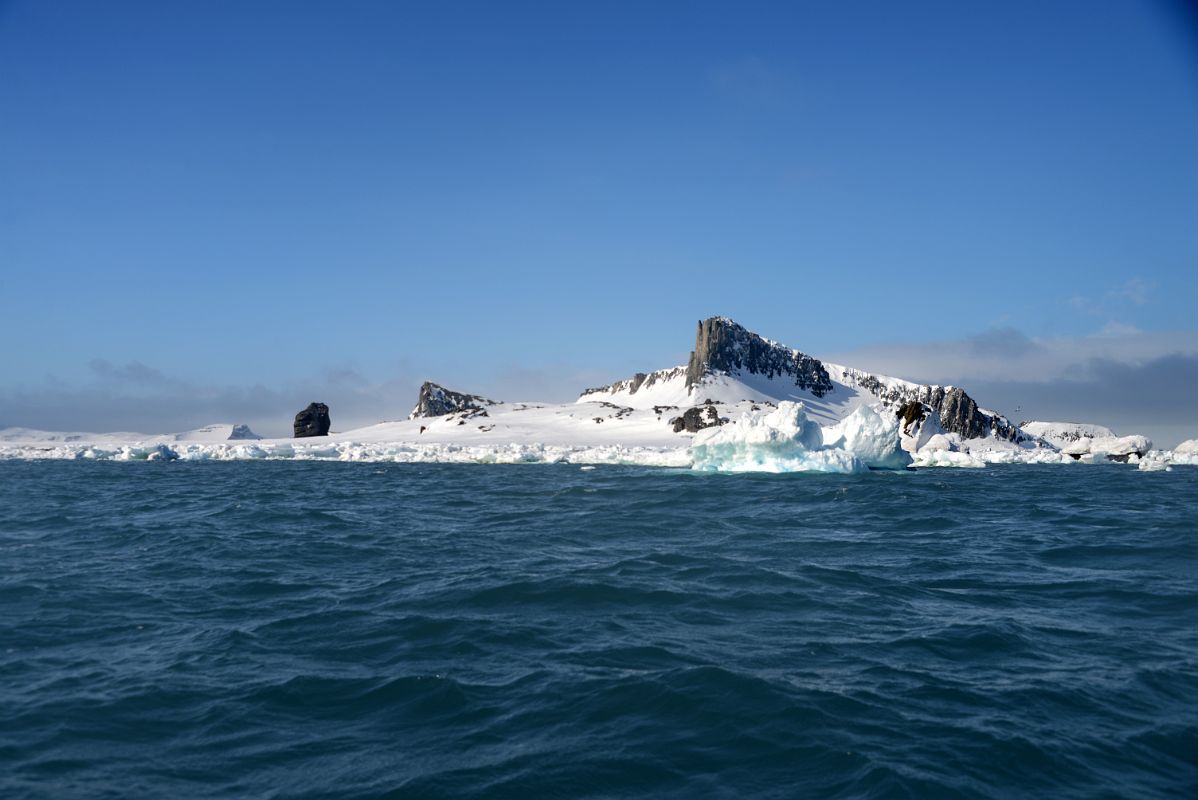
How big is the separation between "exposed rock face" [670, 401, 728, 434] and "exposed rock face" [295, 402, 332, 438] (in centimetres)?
5292

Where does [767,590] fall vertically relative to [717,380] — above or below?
below

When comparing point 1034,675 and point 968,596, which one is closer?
point 1034,675

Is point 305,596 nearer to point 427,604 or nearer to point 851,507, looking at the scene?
point 427,604

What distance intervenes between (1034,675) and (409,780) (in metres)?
7.46

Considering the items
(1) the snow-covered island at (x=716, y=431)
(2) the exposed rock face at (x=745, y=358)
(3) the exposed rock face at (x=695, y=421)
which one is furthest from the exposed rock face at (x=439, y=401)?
(3) the exposed rock face at (x=695, y=421)

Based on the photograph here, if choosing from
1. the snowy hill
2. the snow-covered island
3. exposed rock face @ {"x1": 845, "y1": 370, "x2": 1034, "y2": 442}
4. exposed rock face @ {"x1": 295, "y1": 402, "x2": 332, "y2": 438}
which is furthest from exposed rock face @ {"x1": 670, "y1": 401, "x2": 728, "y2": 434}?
exposed rock face @ {"x1": 295, "y1": 402, "x2": 332, "y2": 438}

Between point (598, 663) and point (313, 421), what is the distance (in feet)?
369

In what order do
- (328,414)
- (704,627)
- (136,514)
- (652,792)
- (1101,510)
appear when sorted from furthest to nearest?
(328,414)
(1101,510)
(136,514)
(704,627)
(652,792)

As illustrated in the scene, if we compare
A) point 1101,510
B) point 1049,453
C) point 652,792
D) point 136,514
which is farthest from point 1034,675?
point 1049,453

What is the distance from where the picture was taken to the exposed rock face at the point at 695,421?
88.0 metres

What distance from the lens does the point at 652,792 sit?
6801mm

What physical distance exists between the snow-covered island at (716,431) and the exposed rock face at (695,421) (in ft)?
0.71

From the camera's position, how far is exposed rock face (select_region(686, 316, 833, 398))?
5069 inches

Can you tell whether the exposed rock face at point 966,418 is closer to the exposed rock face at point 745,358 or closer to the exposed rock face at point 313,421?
the exposed rock face at point 745,358
